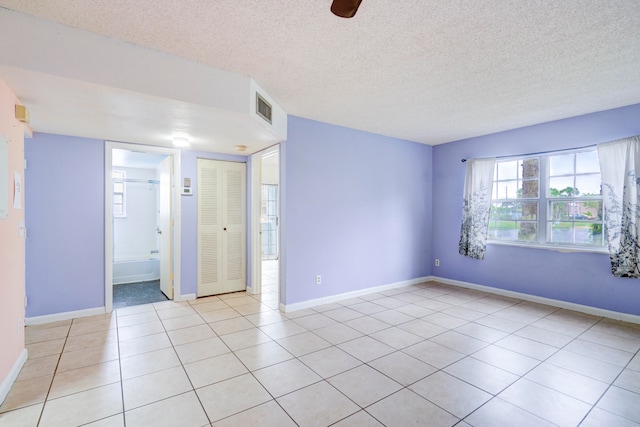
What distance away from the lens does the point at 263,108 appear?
3.03 metres

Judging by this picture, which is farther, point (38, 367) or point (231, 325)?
point (231, 325)

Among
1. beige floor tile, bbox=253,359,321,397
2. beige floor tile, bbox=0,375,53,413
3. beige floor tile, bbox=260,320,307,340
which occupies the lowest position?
beige floor tile, bbox=0,375,53,413

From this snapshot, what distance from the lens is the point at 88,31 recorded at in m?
2.03

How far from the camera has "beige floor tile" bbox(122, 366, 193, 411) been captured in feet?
6.74

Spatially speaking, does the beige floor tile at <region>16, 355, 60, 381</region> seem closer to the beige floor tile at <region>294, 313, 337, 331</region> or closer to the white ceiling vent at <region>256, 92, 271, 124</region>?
the beige floor tile at <region>294, 313, 337, 331</region>

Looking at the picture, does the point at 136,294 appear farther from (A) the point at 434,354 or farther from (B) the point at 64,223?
(A) the point at 434,354

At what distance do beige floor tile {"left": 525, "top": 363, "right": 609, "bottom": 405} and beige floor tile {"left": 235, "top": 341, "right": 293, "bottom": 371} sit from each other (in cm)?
200

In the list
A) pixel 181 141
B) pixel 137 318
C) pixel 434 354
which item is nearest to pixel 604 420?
pixel 434 354

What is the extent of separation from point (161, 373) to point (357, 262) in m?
2.86

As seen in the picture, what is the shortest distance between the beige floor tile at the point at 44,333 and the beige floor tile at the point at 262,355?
1.96m

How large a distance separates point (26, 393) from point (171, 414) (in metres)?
1.15

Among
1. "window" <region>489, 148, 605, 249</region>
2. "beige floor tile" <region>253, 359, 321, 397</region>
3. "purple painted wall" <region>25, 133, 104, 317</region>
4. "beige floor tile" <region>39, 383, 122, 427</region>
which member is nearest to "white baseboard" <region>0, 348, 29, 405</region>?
"beige floor tile" <region>39, 383, 122, 427</region>

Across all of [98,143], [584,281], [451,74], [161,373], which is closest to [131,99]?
[98,143]

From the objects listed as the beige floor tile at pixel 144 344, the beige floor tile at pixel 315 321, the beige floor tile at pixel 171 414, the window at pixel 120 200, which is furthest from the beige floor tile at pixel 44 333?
the window at pixel 120 200
